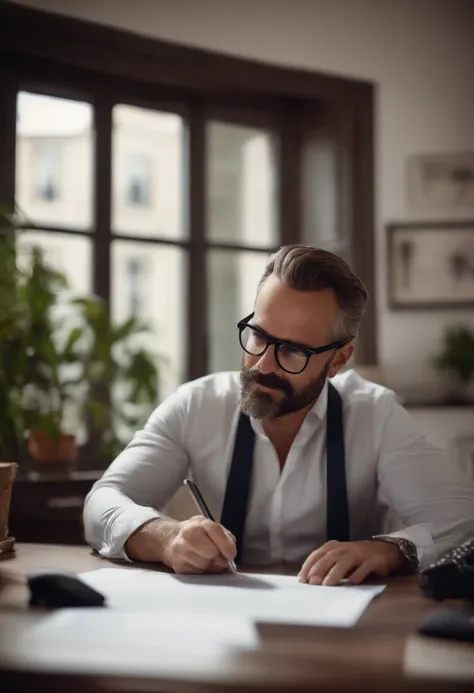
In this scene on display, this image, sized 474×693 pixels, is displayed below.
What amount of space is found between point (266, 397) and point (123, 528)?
40 cm

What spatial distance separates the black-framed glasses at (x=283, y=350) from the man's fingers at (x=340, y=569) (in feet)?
1.49

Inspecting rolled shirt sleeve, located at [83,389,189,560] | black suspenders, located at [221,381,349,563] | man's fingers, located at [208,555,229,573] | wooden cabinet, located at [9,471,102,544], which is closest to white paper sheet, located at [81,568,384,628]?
man's fingers, located at [208,555,229,573]

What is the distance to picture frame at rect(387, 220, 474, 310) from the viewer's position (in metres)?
3.97

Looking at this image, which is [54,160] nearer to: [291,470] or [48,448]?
[48,448]

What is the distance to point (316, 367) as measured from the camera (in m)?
1.81

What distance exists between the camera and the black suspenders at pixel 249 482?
1758 mm

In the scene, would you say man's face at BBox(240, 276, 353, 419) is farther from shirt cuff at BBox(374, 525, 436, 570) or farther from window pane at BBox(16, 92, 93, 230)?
window pane at BBox(16, 92, 93, 230)

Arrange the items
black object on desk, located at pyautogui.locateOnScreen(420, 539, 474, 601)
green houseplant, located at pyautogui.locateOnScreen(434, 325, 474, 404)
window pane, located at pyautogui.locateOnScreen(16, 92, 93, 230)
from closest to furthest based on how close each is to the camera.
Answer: black object on desk, located at pyautogui.locateOnScreen(420, 539, 474, 601) → window pane, located at pyautogui.locateOnScreen(16, 92, 93, 230) → green houseplant, located at pyautogui.locateOnScreen(434, 325, 474, 404)

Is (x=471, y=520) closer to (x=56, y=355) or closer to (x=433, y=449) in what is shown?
(x=433, y=449)

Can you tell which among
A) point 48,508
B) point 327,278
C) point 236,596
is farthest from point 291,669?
point 48,508

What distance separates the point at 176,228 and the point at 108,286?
458 millimetres

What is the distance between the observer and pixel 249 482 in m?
1.82

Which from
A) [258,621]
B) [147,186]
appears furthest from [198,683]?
[147,186]

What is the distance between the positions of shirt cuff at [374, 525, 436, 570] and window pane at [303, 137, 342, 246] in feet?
8.68
